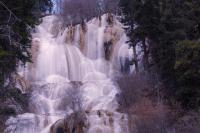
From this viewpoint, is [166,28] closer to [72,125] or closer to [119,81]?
[119,81]

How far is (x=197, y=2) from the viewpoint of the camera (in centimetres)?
2780

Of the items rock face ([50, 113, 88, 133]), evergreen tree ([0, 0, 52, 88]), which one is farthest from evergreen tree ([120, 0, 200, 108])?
evergreen tree ([0, 0, 52, 88])

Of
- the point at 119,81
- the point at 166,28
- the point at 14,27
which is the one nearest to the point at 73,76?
the point at 119,81

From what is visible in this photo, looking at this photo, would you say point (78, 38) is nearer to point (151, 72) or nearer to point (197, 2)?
point (151, 72)

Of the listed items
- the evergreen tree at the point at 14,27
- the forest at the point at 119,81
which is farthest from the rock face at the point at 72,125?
the evergreen tree at the point at 14,27

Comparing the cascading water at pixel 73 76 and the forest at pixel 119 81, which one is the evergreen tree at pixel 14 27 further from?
the cascading water at pixel 73 76

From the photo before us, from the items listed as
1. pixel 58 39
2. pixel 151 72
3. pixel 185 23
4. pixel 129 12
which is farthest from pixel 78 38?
pixel 185 23

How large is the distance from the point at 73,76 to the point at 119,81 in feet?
32.0

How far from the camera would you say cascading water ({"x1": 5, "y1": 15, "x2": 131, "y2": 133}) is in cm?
2786

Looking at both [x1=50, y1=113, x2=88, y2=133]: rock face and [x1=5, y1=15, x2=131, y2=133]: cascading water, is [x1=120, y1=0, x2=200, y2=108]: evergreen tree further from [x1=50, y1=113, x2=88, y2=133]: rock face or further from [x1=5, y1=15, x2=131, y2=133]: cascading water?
[x1=50, y1=113, x2=88, y2=133]: rock face

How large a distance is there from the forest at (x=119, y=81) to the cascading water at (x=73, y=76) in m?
0.07

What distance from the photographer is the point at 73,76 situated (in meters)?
42.4

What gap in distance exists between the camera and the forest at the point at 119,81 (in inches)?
837

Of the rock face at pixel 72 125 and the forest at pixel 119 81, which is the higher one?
the forest at pixel 119 81
